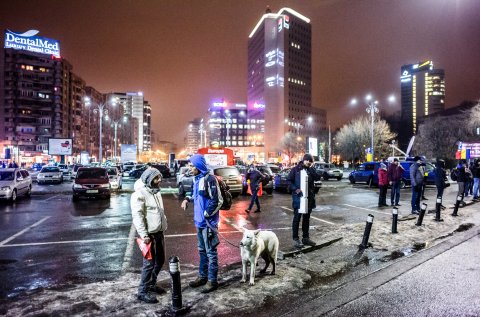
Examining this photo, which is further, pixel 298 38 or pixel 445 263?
pixel 298 38

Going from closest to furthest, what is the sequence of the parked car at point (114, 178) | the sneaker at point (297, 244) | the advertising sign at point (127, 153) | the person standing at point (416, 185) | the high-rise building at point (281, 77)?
the sneaker at point (297, 244) < the person standing at point (416, 185) < the parked car at point (114, 178) < the advertising sign at point (127, 153) < the high-rise building at point (281, 77)

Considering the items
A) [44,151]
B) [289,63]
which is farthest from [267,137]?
[44,151]

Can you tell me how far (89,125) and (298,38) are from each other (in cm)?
10707

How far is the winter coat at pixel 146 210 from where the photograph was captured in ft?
16.3

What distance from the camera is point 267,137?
165250 mm

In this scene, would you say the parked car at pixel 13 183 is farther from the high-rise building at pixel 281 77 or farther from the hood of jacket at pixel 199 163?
the high-rise building at pixel 281 77

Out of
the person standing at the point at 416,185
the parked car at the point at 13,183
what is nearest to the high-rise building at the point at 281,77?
the parked car at the point at 13,183

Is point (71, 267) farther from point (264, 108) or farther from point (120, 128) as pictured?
point (264, 108)

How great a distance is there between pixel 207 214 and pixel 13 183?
55.2ft

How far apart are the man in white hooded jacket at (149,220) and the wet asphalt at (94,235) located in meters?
1.42

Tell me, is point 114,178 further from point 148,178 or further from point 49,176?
point 148,178

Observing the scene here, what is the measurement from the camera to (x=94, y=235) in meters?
9.78

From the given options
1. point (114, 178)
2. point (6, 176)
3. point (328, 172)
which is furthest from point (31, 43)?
point (6, 176)

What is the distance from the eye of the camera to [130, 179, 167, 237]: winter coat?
4.97m
